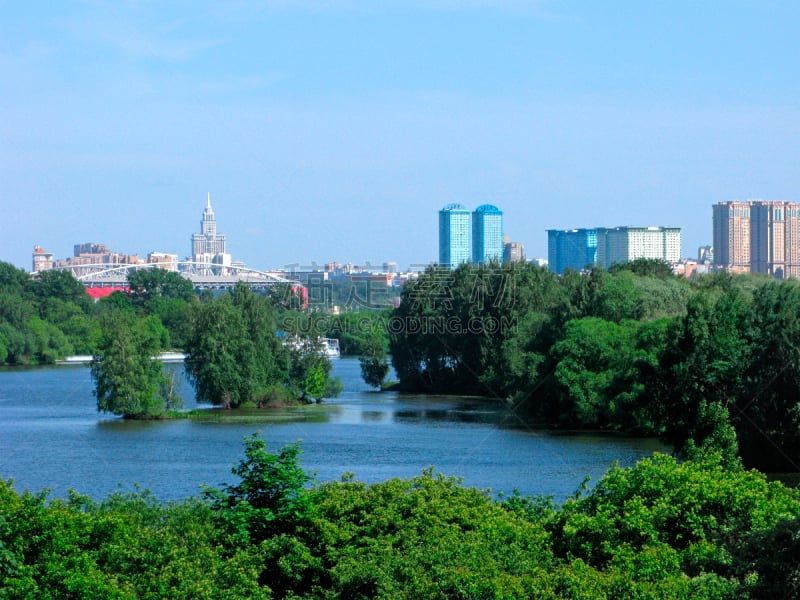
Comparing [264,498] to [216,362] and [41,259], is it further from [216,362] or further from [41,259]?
[41,259]

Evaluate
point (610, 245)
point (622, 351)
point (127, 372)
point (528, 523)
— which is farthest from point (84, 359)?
point (610, 245)

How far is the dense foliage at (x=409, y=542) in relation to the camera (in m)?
10.2

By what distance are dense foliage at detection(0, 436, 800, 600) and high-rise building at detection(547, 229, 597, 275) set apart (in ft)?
404

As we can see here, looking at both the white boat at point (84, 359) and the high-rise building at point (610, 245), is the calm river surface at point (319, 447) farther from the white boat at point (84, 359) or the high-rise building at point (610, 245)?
the high-rise building at point (610, 245)

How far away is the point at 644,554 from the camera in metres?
11.4

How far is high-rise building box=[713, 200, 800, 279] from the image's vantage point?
10894 centimetres

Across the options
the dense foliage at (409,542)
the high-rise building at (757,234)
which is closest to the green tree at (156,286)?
the high-rise building at (757,234)

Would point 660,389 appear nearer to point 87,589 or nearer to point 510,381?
point 510,381

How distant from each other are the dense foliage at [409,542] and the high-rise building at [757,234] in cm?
9874

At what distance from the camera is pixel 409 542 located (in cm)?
1198

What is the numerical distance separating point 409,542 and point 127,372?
25.0 meters

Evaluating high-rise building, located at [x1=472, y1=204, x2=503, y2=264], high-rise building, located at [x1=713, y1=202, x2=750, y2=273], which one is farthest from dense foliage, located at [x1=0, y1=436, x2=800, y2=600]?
high-rise building, located at [x1=472, y1=204, x2=503, y2=264]

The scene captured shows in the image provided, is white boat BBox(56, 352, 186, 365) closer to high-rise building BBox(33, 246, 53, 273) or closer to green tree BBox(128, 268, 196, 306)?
green tree BBox(128, 268, 196, 306)

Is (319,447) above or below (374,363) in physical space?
below
